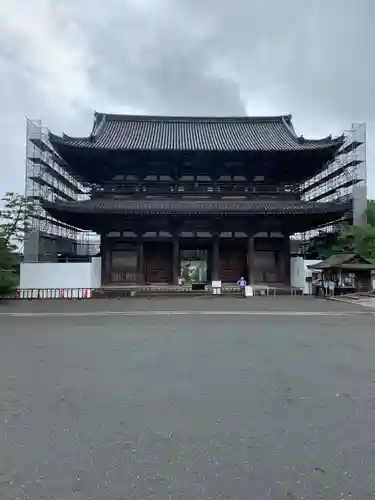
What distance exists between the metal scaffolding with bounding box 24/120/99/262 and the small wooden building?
61.8 feet

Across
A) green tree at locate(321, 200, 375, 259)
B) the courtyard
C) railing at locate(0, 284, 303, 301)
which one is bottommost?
the courtyard

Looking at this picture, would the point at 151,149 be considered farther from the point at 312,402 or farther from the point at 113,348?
the point at 312,402

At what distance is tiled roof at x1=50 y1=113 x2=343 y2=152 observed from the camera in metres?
23.8

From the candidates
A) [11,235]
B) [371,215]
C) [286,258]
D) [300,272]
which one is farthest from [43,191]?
[371,215]

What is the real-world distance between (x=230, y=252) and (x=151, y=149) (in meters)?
8.68

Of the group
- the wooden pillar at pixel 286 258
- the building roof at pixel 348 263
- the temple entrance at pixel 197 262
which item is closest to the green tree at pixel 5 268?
the temple entrance at pixel 197 262

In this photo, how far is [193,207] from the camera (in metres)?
22.9

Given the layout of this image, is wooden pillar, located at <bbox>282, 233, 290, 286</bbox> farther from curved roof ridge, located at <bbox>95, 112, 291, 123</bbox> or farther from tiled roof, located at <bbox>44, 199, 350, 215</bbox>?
curved roof ridge, located at <bbox>95, 112, 291, 123</bbox>

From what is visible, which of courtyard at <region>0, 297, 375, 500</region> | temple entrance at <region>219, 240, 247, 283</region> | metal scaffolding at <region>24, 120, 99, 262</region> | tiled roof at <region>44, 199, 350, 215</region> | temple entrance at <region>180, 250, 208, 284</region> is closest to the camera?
courtyard at <region>0, 297, 375, 500</region>

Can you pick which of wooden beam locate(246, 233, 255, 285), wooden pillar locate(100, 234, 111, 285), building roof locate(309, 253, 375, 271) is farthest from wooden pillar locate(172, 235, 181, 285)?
building roof locate(309, 253, 375, 271)

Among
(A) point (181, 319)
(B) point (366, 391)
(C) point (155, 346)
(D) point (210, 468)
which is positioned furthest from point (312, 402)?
(A) point (181, 319)

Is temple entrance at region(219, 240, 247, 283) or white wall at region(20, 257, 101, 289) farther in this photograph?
temple entrance at region(219, 240, 247, 283)

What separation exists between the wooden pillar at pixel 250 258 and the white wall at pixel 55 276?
1002 centimetres

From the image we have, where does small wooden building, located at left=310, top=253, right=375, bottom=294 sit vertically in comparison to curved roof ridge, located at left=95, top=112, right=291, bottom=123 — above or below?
below
